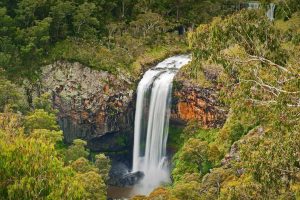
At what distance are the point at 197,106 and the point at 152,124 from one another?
358 centimetres

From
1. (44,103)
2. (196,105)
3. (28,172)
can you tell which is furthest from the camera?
(196,105)

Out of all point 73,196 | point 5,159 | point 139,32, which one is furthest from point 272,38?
point 139,32

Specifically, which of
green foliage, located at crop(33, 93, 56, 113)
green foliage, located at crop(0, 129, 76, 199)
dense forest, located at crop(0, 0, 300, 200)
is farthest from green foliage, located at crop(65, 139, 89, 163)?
green foliage, located at crop(0, 129, 76, 199)

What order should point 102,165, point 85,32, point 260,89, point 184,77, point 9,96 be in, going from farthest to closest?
point 85,32 < point 184,77 < point 9,96 < point 102,165 < point 260,89

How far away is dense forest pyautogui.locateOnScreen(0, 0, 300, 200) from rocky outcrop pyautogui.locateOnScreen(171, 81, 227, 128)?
633 mm

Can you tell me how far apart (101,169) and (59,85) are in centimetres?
855

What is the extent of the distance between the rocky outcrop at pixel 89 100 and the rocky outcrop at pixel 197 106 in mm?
3367

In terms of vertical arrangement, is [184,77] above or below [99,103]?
above

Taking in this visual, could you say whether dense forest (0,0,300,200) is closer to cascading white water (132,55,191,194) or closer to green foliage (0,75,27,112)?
green foliage (0,75,27,112)

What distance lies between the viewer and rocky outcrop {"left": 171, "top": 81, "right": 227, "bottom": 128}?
35156mm

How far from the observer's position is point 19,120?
29.7 metres

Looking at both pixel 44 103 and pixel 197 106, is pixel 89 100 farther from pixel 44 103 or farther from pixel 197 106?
pixel 197 106

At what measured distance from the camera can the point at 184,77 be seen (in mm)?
36812

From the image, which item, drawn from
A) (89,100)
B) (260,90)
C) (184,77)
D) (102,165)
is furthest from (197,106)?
(260,90)
